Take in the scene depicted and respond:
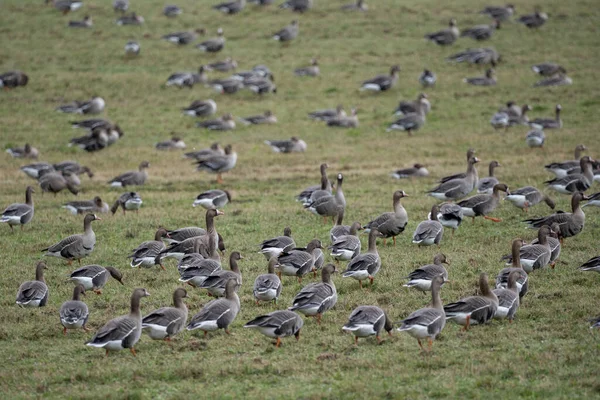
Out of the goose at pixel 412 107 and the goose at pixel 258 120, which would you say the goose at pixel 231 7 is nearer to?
the goose at pixel 258 120

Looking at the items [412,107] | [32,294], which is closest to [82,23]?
[412,107]

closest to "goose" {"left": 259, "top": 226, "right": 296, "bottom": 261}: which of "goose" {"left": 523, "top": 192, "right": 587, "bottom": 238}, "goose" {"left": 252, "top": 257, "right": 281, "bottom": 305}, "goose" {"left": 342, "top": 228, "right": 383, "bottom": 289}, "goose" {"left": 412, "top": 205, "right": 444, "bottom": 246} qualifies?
"goose" {"left": 342, "top": 228, "right": 383, "bottom": 289}

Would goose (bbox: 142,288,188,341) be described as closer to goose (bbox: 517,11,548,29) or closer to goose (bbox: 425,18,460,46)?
goose (bbox: 425,18,460,46)

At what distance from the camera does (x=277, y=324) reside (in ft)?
42.8

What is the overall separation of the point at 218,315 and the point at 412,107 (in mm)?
22698

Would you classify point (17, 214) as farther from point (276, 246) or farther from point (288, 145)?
point (288, 145)

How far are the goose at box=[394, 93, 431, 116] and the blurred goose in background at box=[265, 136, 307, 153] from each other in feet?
17.3

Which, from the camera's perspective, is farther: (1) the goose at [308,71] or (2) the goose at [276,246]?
(1) the goose at [308,71]

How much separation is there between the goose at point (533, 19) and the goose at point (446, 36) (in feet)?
13.7

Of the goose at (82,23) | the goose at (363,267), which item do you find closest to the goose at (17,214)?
the goose at (363,267)

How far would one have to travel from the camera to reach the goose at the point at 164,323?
13297mm

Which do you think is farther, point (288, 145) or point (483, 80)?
point (483, 80)

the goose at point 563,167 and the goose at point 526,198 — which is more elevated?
the goose at point 526,198

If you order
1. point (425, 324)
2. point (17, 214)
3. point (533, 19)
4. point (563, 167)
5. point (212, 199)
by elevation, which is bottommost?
point (533, 19)
